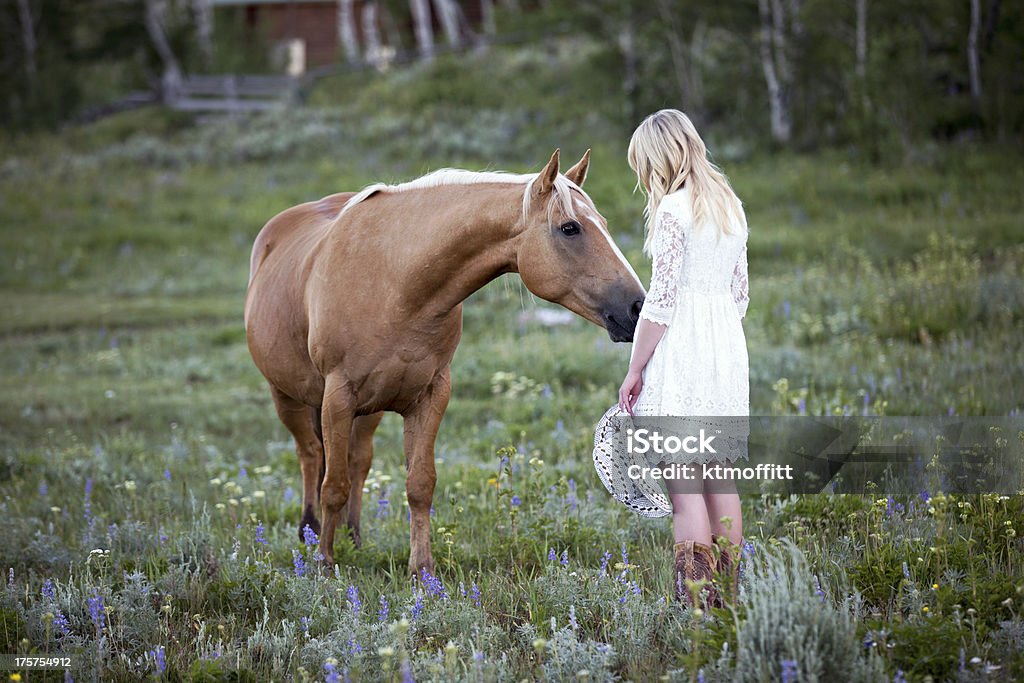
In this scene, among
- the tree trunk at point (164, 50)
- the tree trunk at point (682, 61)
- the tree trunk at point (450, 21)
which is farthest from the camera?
the tree trunk at point (164, 50)

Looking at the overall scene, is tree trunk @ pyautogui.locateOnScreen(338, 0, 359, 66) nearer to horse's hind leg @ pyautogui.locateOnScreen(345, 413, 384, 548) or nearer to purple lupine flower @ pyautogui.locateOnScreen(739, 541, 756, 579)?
horse's hind leg @ pyautogui.locateOnScreen(345, 413, 384, 548)

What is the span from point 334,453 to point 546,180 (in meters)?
1.85

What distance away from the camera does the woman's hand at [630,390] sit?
4211 millimetres

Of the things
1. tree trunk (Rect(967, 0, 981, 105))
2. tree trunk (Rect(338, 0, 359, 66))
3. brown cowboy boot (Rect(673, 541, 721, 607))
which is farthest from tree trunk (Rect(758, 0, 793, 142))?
tree trunk (Rect(338, 0, 359, 66))

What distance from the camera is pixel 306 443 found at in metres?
6.16

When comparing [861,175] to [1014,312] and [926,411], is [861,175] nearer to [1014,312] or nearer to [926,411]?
[1014,312]

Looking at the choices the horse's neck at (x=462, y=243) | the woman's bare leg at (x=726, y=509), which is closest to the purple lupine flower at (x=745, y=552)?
the woman's bare leg at (x=726, y=509)

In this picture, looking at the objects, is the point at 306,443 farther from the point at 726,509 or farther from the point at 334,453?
the point at 726,509

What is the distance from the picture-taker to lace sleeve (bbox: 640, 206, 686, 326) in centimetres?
405

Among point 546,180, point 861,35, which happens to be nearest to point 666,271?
point 546,180

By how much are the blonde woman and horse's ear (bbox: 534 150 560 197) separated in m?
0.37

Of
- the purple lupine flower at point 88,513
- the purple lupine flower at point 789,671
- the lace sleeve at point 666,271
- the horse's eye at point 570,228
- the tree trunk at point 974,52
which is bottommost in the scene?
the purple lupine flower at point 88,513

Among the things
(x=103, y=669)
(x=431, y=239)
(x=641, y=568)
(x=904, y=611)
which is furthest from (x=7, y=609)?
(x=904, y=611)
